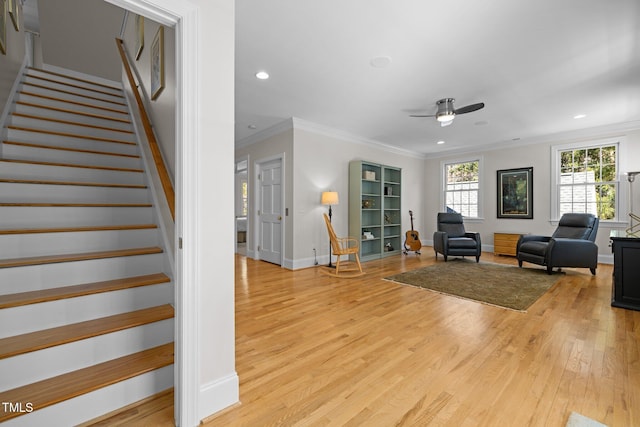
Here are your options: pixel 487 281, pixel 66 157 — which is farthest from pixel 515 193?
pixel 66 157

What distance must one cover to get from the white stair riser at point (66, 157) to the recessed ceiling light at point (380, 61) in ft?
8.95

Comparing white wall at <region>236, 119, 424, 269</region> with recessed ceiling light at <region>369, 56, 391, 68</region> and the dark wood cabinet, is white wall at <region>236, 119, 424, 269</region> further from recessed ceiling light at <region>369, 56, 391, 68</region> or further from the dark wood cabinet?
the dark wood cabinet

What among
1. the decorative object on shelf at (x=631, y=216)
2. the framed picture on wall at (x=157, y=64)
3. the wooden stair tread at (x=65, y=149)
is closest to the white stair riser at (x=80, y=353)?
the framed picture on wall at (x=157, y=64)

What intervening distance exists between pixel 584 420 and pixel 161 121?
3.30 m

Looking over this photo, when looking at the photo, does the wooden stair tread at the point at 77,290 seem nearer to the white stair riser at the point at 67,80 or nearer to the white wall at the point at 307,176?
the white wall at the point at 307,176

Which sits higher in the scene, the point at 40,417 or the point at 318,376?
the point at 40,417

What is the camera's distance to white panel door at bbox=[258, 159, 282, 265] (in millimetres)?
5254

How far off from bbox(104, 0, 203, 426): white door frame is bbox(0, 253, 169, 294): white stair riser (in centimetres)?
82

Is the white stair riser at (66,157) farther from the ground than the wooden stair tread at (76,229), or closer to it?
farther from the ground

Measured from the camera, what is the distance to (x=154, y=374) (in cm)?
152

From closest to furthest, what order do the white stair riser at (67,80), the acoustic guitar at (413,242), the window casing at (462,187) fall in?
the white stair riser at (67,80) < the acoustic guitar at (413,242) < the window casing at (462,187)

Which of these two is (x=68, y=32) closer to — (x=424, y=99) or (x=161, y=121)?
(x=161, y=121)

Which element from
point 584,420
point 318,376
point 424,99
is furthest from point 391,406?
point 424,99

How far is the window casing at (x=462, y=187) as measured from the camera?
7.05 metres
